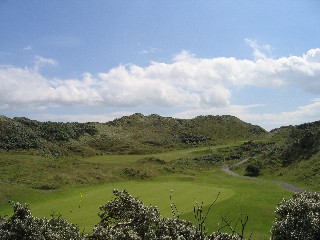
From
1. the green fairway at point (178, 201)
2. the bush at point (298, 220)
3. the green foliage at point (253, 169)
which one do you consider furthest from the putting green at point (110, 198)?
the green foliage at point (253, 169)

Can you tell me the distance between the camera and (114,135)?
518 feet

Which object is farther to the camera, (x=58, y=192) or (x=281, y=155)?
(x=281, y=155)

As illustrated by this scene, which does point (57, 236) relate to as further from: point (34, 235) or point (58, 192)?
point (58, 192)

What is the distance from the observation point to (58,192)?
2411 inches

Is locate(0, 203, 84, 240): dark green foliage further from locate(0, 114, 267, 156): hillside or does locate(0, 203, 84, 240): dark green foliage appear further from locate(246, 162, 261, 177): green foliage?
locate(0, 114, 267, 156): hillside

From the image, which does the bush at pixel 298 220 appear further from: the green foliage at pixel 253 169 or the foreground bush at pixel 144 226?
the green foliage at pixel 253 169

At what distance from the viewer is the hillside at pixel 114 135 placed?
11756 centimetres

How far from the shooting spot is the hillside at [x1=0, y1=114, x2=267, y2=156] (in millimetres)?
117562

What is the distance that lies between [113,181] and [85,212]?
27.2 meters

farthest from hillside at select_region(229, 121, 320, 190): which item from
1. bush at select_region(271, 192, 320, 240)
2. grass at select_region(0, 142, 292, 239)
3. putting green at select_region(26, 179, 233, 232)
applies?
bush at select_region(271, 192, 320, 240)

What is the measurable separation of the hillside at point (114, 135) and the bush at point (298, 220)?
8790 cm

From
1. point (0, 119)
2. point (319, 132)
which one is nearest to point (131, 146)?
point (0, 119)

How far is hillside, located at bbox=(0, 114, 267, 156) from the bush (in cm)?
8790

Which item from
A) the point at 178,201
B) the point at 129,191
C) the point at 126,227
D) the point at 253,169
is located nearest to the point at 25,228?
the point at 126,227
